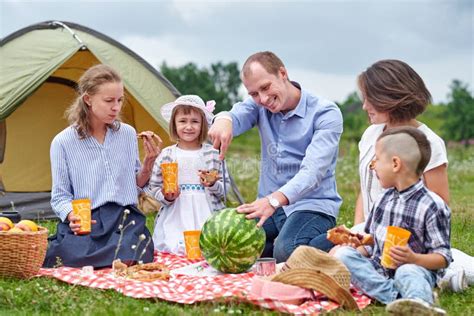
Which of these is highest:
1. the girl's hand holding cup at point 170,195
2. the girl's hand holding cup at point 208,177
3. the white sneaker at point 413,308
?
the girl's hand holding cup at point 208,177

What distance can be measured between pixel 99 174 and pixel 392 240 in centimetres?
235

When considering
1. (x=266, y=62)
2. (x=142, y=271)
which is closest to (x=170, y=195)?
(x=142, y=271)

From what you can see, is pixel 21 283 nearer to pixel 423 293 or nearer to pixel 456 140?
pixel 423 293

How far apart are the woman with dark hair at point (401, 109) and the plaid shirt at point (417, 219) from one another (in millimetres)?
323

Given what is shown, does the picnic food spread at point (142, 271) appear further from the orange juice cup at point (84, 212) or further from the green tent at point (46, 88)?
the green tent at point (46, 88)

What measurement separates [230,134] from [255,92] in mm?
326

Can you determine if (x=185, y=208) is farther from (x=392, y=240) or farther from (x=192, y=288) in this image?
(x=392, y=240)

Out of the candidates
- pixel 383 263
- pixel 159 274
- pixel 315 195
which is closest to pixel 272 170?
pixel 315 195

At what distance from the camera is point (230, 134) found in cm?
520

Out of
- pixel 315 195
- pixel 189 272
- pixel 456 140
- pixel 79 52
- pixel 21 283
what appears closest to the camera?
pixel 21 283

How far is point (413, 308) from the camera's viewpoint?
3.65 meters

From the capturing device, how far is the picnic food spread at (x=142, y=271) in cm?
470

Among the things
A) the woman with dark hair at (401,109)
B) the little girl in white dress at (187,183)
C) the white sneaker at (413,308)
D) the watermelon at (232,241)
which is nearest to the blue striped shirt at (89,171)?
the little girl in white dress at (187,183)

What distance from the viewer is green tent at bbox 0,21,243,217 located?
7.44 meters
